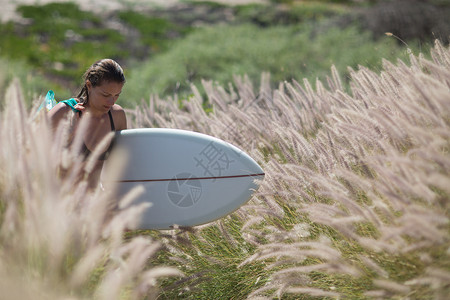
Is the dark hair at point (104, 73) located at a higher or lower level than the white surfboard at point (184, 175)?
higher

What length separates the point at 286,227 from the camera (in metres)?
2.21

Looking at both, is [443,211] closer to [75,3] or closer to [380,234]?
[380,234]

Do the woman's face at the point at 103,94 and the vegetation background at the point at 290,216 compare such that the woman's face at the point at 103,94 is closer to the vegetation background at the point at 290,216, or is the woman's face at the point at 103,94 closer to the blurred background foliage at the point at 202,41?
the vegetation background at the point at 290,216

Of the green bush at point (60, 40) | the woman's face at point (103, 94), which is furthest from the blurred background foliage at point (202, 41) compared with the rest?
the woman's face at point (103, 94)

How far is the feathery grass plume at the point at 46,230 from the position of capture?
1.40m

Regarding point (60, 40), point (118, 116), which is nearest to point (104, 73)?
point (118, 116)

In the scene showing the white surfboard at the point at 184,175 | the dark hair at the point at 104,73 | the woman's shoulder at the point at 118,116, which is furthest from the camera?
the woman's shoulder at the point at 118,116

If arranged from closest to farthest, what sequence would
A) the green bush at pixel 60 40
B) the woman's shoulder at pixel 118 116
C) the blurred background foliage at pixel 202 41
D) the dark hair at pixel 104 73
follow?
the dark hair at pixel 104 73
the woman's shoulder at pixel 118 116
the blurred background foliage at pixel 202 41
the green bush at pixel 60 40

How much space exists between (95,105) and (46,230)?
1.11 meters

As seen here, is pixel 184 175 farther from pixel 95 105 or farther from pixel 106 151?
pixel 95 105

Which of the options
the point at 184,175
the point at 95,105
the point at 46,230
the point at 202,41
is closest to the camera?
the point at 46,230

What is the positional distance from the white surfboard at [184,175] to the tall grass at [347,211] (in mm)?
Result: 102

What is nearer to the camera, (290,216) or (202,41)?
(290,216)

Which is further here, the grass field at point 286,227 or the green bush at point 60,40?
the green bush at point 60,40
